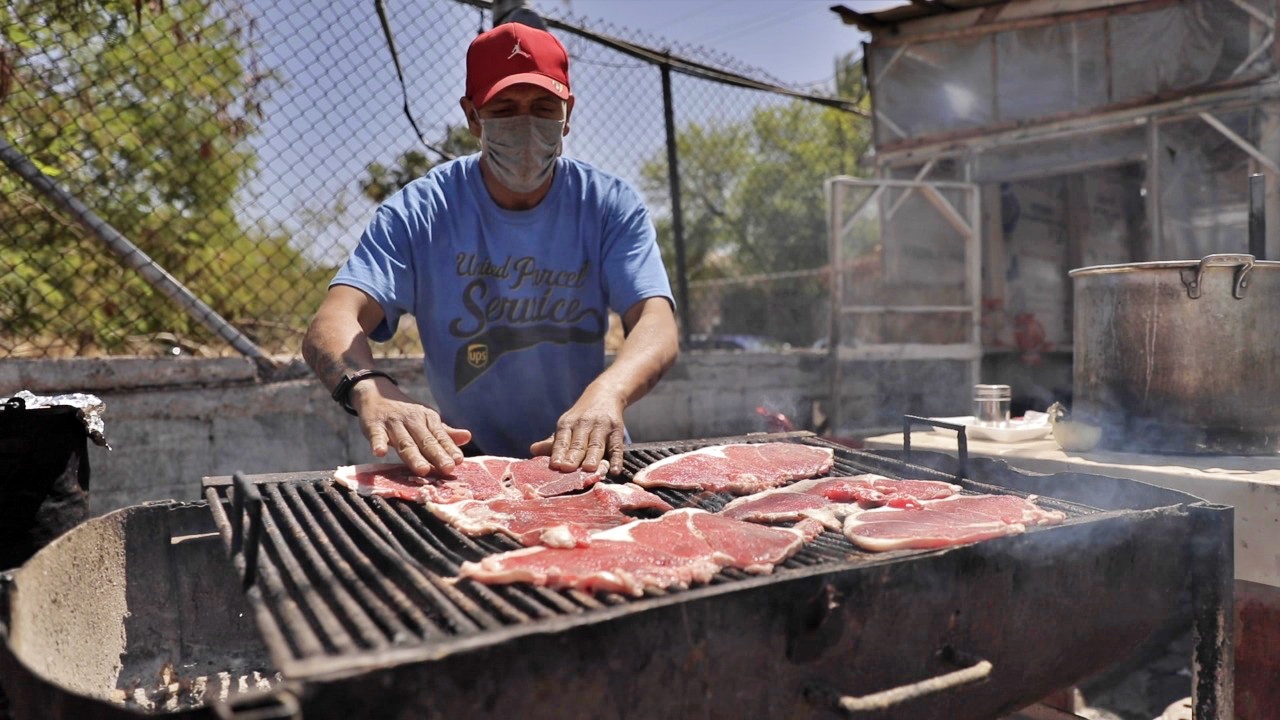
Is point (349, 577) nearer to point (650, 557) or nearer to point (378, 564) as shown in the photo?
point (378, 564)

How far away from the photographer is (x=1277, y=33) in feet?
24.4

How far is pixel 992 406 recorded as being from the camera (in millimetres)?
4520

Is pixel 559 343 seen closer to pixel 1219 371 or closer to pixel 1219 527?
pixel 1219 527

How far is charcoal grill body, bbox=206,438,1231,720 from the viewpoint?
1.46 metres

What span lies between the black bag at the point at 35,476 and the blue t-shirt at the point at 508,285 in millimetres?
1197

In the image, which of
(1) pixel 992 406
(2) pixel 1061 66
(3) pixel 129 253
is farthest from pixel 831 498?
(2) pixel 1061 66

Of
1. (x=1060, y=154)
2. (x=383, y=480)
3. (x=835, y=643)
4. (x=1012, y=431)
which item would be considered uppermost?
(x=1060, y=154)

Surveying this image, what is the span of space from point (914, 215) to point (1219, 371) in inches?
274

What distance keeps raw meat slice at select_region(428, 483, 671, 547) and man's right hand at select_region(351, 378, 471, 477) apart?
0.77ft

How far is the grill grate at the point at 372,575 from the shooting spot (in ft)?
4.99

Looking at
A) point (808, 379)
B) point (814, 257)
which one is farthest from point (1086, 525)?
point (814, 257)

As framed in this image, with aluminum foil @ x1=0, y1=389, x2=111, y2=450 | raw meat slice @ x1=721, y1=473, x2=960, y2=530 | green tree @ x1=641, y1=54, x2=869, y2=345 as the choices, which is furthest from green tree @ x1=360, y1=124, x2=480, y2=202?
green tree @ x1=641, y1=54, x2=869, y2=345

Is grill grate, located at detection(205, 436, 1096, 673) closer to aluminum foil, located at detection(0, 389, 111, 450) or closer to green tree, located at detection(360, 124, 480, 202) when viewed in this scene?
aluminum foil, located at detection(0, 389, 111, 450)

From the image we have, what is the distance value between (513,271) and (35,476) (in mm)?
1910
